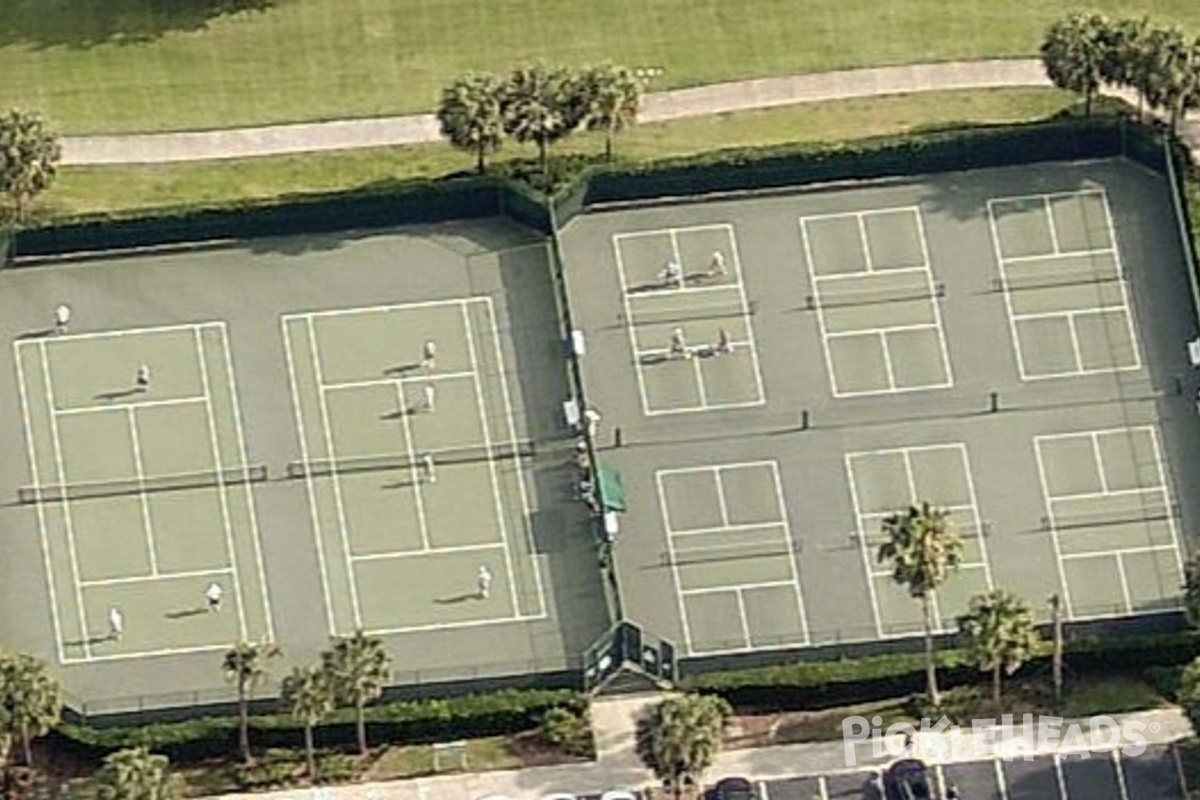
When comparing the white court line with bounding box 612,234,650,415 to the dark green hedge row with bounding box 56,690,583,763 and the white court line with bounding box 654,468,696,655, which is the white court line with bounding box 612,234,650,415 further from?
the dark green hedge row with bounding box 56,690,583,763

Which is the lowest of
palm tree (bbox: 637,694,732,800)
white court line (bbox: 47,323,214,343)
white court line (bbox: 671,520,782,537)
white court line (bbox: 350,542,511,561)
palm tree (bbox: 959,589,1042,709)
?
palm tree (bbox: 637,694,732,800)

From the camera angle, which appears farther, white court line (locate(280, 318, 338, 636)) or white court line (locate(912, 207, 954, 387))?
white court line (locate(912, 207, 954, 387))

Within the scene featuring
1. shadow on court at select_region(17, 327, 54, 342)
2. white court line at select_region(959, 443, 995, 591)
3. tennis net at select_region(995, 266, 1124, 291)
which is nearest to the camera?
white court line at select_region(959, 443, 995, 591)

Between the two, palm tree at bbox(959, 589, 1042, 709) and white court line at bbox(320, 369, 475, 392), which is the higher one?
white court line at bbox(320, 369, 475, 392)

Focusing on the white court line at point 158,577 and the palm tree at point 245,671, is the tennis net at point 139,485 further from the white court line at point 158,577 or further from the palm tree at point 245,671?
the palm tree at point 245,671

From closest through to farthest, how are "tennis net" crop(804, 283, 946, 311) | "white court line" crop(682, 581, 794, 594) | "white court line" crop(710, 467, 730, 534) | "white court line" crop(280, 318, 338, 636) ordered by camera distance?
"white court line" crop(280, 318, 338, 636) < "white court line" crop(682, 581, 794, 594) < "white court line" crop(710, 467, 730, 534) < "tennis net" crop(804, 283, 946, 311)

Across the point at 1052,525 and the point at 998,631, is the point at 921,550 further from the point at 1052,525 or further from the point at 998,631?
the point at 1052,525

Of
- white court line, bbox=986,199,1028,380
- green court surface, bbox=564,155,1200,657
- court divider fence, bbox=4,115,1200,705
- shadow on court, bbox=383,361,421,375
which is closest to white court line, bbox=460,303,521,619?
shadow on court, bbox=383,361,421,375
